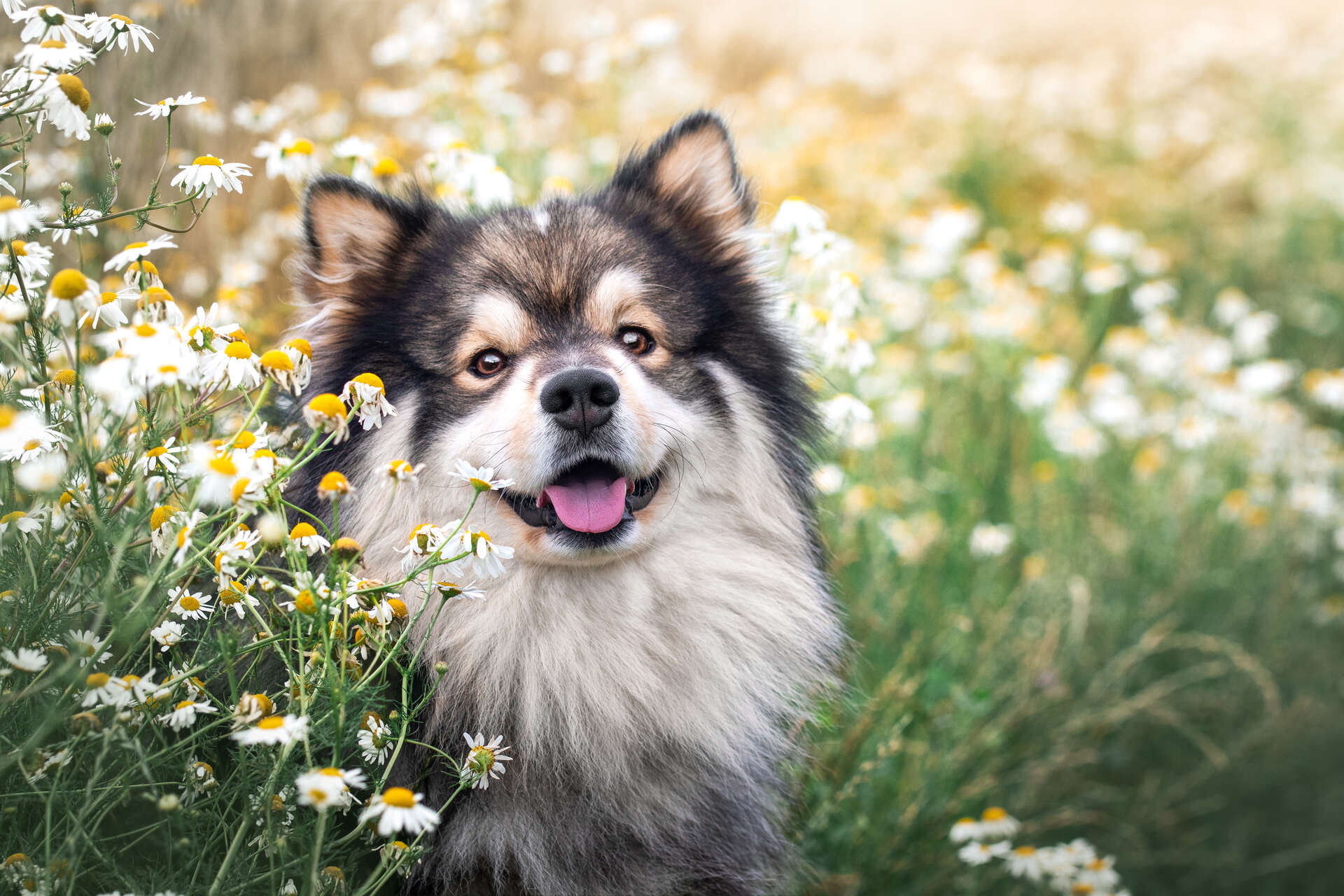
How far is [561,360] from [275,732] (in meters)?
1.14

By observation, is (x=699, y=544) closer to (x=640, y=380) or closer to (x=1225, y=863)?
(x=640, y=380)

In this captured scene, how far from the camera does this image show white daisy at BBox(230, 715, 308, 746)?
150cm

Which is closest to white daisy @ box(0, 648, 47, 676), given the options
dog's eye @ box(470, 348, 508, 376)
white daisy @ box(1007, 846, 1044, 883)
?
dog's eye @ box(470, 348, 508, 376)

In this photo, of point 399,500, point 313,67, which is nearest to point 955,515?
point 399,500

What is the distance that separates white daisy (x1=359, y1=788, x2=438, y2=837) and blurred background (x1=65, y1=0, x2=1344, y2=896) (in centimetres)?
152

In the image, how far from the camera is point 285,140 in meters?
2.80

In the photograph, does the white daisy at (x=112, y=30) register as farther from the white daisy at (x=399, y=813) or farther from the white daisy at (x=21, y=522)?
the white daisy at (x=399, y=813)

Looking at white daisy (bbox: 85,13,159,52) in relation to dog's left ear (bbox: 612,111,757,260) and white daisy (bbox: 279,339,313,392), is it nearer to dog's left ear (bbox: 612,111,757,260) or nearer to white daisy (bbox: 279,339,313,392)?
white daisy (bbox: 279,339,313,392)

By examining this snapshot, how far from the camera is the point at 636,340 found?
103 inches

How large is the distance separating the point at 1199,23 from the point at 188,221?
34.9ft

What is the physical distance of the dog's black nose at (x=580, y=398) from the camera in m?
2.23

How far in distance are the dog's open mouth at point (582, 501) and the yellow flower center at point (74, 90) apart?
1.16 m

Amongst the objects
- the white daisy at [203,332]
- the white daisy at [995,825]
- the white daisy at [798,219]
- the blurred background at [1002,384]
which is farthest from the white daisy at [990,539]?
the white daisy at [203,332]

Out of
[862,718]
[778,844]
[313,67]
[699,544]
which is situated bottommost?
[778,844]
